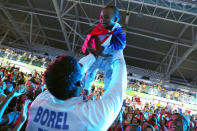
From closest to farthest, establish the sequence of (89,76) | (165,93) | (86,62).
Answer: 1. (86,62)
2. (89,76)
3. (165,93)

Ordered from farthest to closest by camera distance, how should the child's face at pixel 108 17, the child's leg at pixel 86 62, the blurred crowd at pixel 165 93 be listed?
the blurred crowd at pixel 165 93, the child's face at pixel 108 17, the child's leg at pixel 86 62

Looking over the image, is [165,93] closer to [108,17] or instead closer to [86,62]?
[108,17]

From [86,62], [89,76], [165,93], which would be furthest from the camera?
[165,93]

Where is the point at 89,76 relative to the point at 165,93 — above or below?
below

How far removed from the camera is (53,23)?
12.1 meters

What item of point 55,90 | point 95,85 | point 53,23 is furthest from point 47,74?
point 53,23

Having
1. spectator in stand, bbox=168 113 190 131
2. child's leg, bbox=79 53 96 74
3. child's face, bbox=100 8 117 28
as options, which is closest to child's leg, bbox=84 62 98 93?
child's leg, bbox=79 53 96 74

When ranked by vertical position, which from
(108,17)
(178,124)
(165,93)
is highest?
(165,93)

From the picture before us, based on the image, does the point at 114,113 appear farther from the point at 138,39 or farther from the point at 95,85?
the point at 138,39

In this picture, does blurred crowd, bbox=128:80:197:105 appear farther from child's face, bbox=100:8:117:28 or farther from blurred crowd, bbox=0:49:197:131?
child's face, bbox=100:8:117:28

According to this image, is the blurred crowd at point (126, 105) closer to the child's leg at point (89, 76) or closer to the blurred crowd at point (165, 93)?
the blurred crowd at point (165, 93)

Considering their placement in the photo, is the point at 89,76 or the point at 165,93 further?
the point at 165,93

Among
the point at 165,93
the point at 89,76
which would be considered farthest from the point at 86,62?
the point at 165,93

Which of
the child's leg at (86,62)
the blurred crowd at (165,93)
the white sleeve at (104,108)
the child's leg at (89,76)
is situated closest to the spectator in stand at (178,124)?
the child's leg at (89,76)
